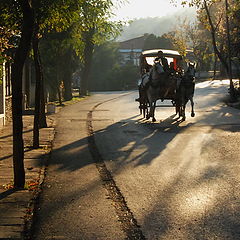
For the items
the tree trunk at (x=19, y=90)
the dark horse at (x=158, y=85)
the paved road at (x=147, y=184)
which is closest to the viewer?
the paved road at (x=147, y=184)

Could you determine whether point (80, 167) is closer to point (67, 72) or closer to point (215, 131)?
point (215, 131)

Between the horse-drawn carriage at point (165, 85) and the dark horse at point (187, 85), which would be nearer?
the horse-drawn carriage at point (165, 85)

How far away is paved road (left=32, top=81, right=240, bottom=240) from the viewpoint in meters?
6.73

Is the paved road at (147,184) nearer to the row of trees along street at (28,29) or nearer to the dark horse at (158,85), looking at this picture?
the row of trees along street at (28,29)

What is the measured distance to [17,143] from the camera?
8.95 m

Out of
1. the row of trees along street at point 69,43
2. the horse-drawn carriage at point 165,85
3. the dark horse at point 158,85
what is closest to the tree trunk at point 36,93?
the row of trees along street at point 69,43

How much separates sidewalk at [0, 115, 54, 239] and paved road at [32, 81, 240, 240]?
240mm

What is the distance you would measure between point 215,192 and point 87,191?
2.14 meters

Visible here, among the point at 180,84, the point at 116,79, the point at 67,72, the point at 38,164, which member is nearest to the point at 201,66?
the point at 116,79

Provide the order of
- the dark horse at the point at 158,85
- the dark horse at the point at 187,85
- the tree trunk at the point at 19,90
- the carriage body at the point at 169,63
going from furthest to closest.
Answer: the dark horse at the point at 187,85, the carriage body at the point at 169,63, the dark horse at the point at 158,85, the tree trunk at the point at 19,90

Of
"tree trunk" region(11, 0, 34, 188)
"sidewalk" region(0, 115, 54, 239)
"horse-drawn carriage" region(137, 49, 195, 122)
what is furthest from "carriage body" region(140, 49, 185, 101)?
"tree trunk" region(11, 0, 34, 188)

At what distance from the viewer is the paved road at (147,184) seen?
6730 millimetres

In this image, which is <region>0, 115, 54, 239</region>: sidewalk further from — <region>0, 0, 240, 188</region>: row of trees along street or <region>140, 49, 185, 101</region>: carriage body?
<region>140, 49, 185, 101</region>: carriage body

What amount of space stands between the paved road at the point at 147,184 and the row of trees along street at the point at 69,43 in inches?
52.1
